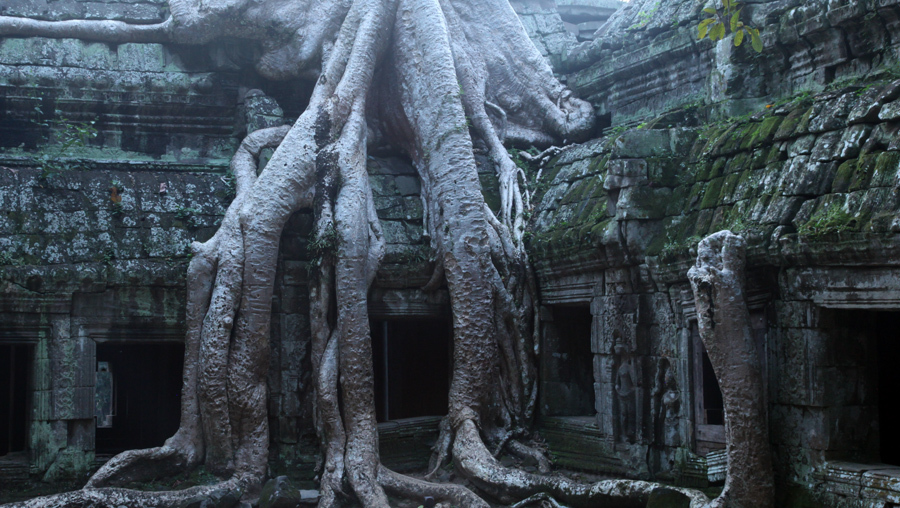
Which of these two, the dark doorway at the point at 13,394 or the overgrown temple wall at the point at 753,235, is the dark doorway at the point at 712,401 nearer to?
the overgrown temple wall at the point at 753,235

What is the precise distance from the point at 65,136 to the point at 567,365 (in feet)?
15.2

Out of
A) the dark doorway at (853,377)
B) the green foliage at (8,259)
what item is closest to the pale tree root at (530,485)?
the dark doorway at (853,377)

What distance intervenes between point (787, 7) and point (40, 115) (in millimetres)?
6041

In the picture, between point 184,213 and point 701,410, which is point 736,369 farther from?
point 184,213

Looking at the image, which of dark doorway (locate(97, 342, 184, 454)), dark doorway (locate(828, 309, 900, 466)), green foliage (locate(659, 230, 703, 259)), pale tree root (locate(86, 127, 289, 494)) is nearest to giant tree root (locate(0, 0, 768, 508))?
pale tree root (locate(86, 127, 289, 494))

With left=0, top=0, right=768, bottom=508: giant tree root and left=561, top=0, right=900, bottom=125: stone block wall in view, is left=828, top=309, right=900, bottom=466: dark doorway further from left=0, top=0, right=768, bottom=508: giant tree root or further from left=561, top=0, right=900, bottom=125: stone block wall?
left=561, top=0, right=900, bottom=125: stone block wall

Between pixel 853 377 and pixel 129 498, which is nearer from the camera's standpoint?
Answer: pixel 853 377

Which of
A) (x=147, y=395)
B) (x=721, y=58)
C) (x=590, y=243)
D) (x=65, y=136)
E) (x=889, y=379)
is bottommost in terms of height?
(x=147, y=395)

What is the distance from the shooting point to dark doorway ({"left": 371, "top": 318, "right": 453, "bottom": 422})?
9242 mm

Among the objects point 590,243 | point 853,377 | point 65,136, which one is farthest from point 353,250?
point 853,377

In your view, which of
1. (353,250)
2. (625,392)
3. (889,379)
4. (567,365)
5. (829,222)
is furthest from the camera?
(567,365)

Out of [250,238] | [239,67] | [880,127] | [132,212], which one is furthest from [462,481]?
[239,67]

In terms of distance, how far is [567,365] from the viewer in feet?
26.1

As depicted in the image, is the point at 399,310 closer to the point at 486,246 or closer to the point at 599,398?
the point at 486,246
